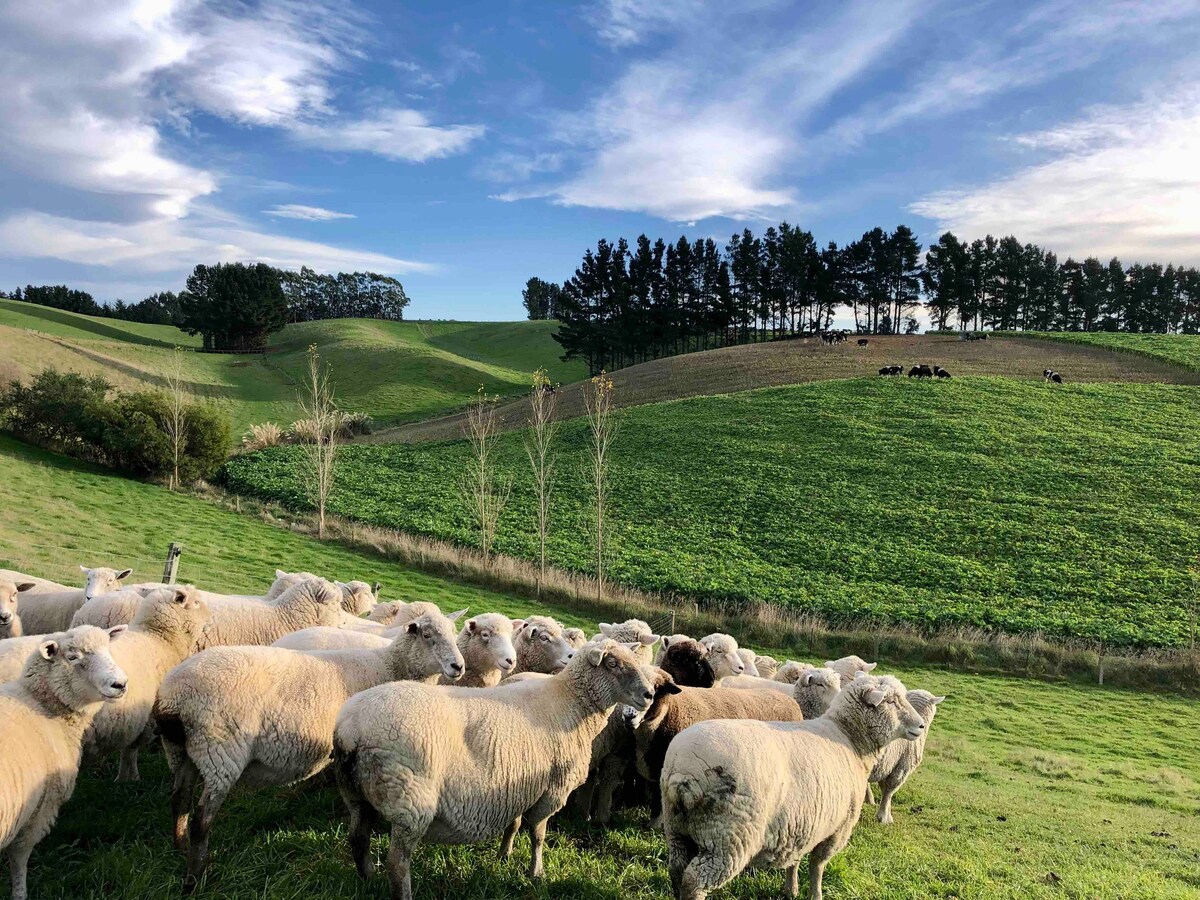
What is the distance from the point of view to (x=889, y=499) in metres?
32.0

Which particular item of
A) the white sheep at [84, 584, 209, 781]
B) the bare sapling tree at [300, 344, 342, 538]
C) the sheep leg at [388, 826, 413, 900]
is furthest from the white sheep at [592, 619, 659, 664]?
the bare sapling tree at [300, 344, 342, 538]

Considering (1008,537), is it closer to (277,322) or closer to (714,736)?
(714,736)

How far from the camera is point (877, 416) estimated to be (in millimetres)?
43031

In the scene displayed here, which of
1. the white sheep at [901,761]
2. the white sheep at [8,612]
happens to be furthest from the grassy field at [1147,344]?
the white sheep at [8,612]

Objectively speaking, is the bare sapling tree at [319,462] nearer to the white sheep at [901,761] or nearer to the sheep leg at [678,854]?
the white sheep at [901,761]

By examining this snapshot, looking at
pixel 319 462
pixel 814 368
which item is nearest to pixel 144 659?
pixel 319 462

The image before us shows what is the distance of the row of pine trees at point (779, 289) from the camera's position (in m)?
84.9

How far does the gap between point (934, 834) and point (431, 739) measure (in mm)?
6395

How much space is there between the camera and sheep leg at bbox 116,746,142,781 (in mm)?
6957

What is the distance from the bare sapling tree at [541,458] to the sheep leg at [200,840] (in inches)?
707

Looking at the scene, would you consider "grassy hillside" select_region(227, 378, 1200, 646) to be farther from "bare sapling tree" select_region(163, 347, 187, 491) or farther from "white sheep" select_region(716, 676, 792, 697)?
"white sheep" select_region(716, 676, 792, 697)

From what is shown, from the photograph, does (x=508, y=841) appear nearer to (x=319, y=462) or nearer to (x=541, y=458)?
(x=541, y=458)

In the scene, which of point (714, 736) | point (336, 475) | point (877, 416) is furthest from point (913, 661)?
point (336, 475)

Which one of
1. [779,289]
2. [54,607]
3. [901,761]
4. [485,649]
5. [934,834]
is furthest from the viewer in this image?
[779,289]
